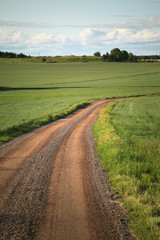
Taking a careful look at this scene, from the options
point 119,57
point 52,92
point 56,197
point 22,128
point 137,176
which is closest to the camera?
point 56,197

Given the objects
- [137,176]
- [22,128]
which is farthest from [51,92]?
[137,176]

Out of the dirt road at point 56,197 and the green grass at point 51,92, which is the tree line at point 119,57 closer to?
the green grass at point 51,92

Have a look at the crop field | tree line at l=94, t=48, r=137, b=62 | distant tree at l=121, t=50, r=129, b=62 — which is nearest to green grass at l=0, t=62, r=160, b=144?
the crop field

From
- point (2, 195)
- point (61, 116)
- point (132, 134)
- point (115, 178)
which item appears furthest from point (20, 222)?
point (61, 116)

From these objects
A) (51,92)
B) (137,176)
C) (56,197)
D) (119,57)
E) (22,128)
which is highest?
(119,57)

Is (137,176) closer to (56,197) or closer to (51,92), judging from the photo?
(56,197)

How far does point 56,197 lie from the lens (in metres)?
6.74

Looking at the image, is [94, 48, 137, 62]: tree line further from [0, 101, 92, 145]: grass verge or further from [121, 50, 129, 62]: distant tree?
[0, 101, 92, 145]: grass verge

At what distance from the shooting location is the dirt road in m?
5.15

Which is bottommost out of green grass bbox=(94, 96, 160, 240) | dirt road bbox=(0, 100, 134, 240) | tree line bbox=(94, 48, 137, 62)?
dirt road bbox=(0, 100, 134, 240)

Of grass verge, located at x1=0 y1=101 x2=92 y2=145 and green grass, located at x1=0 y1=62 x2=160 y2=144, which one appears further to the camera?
green grass, located at x1=0 y1=62 x2=160 y2=144

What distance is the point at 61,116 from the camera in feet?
78.7

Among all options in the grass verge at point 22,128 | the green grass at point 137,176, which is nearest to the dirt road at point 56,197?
the green grass at point 137,176

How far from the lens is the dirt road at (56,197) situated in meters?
5.15
